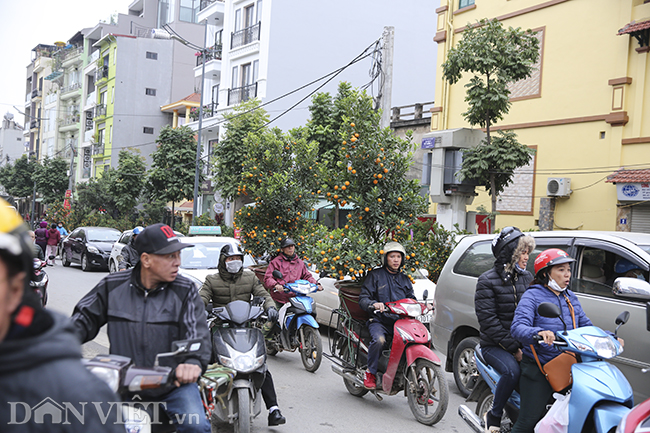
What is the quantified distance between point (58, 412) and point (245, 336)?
3569 millimetres

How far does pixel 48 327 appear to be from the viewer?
60.2 inches

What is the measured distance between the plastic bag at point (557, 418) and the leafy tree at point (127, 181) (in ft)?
115

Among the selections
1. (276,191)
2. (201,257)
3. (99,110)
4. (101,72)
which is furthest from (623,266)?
(101,72)

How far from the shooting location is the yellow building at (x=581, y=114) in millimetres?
16797

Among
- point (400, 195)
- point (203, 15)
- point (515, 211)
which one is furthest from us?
point (203, 15)

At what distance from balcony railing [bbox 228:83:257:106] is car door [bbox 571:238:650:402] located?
28295mm

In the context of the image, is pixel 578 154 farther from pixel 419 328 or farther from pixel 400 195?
pixel 419 328

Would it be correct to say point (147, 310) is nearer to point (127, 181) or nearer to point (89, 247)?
point (89, 247)

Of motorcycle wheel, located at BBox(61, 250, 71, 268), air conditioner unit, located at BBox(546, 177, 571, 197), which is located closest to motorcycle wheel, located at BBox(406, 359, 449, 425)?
air conditioner unit, located at BBox(546, 177, 571, 197)

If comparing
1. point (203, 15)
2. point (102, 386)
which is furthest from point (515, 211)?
point (203, 15)

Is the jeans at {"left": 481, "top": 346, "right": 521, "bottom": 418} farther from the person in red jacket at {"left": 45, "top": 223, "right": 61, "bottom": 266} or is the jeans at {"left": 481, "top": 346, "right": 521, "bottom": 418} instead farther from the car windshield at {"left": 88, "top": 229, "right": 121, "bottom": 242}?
the person in red jacket at {"left": 45, "top": 223, "right": 61, "bottom": 266}

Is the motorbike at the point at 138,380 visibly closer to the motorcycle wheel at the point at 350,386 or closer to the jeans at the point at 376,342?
the jeans at the point at 376,342

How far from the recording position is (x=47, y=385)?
1498mm

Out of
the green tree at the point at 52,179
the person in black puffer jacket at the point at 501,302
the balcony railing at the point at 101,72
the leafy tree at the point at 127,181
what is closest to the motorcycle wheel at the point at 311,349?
the person in black puffer jacket at the point at 501,302
